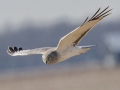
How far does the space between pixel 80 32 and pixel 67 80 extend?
59.4 ft

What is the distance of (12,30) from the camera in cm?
7944

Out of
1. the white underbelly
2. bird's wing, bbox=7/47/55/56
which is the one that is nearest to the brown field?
bird's wing, bbox=7/47/55/56

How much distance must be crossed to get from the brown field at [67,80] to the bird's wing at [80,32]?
43.0 ft

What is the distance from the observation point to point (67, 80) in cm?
3228

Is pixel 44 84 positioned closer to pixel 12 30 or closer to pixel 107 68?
pixel 107 68

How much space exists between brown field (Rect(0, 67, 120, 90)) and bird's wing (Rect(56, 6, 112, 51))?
43.0ft

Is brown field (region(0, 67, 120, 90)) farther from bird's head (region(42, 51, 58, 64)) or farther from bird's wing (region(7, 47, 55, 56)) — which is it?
bird's head (region(42, 51, 58, 64))

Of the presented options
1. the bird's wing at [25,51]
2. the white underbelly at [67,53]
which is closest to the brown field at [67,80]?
the bird's wing at [25,51]

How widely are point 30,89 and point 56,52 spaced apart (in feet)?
52.8

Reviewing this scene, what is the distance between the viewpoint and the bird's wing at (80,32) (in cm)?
1398

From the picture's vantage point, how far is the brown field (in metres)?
29.8

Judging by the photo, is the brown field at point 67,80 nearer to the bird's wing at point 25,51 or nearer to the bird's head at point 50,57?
the bird's wing at point 25,51

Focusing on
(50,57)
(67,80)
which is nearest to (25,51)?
(50,57)

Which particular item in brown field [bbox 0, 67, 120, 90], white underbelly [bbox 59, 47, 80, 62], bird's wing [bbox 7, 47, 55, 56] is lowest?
brown field [bbox 0, 67, 120, 90]
